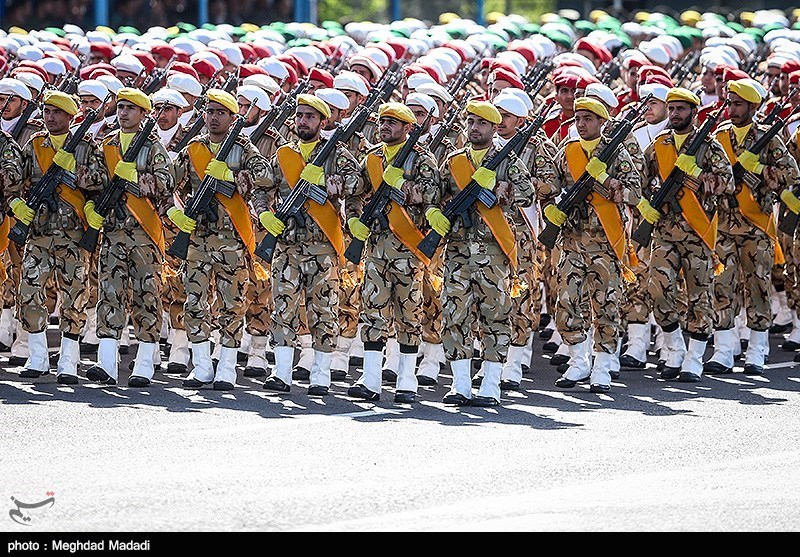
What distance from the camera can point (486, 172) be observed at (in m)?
11.0

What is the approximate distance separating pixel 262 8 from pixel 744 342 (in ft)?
52.9

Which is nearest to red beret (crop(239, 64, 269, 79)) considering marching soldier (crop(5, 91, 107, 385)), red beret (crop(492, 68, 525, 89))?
red beret (crop(492, 68, 525, 89))

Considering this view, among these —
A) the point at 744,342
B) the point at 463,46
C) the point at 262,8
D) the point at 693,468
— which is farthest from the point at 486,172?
the point at 262,8

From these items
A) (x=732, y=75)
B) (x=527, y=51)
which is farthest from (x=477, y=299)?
(x=527, y=51)

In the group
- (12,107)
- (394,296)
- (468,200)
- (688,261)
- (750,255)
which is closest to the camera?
(468,200)

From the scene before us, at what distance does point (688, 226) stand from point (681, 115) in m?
0.77

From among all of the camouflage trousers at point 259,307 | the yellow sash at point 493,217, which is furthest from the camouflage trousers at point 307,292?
the yellow sash at point 493,217

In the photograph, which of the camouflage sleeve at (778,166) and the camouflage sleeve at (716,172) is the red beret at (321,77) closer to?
the camouflage sleeve at (716,172)

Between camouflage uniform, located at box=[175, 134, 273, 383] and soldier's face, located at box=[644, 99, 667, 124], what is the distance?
2.97 meters

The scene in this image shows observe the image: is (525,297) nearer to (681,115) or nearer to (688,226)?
(688,226)

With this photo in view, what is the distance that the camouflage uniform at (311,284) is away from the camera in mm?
11523

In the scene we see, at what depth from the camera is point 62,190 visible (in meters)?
11.9

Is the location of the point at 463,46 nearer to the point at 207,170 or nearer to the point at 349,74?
the point at 349,74

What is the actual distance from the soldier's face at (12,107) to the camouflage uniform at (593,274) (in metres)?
3.93
